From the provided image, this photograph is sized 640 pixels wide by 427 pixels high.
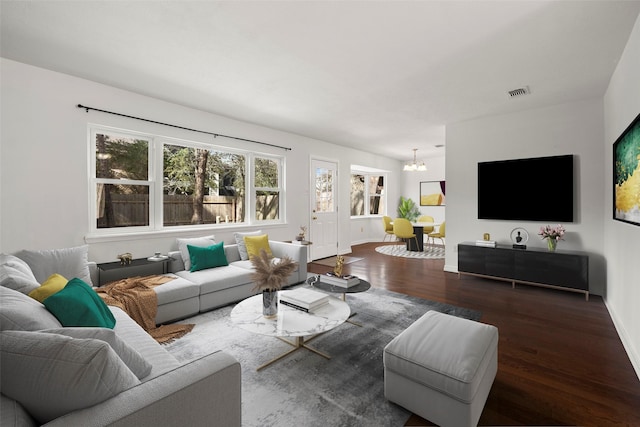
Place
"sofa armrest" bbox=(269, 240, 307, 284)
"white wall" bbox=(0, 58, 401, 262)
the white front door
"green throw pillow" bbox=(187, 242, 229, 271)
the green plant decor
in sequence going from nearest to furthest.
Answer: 1. "white wall" bbox=(0, 58, 401, 262)
2. "green throw pillow" bbox=(187, 242, 229, 271)
3. "sofa armrest" bbox=(269, 240, 307, 284)
4. the white front door
5. the green plant decor

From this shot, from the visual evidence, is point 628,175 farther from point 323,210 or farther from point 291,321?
point 323,210

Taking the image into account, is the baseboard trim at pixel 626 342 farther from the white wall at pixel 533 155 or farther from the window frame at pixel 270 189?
the window frame at pixel 270 189

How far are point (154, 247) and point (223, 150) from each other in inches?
69.8

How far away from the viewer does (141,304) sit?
8.83 feet

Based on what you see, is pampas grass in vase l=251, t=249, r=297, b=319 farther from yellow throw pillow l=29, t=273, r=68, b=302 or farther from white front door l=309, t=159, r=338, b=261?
white front door l=309, t=159, r=338, b=261

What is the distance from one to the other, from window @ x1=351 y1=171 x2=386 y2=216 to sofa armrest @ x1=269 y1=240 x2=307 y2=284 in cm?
440

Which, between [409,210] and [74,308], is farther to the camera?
[409,210]

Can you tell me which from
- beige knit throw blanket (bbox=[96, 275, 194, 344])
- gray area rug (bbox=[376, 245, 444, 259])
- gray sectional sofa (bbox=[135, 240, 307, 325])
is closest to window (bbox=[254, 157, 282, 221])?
gray sectional sofa (bbox=[135, 240, 307, 325])

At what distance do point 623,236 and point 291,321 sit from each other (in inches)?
124

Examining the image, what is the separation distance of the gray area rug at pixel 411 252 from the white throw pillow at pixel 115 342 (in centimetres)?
591

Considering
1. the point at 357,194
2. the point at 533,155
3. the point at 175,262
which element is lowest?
the point at 175,262

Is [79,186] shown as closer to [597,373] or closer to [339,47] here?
[339,47]

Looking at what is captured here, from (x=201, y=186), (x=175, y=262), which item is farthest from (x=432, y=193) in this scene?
(x=175, y=262)

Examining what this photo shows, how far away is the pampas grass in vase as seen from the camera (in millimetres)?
2152
